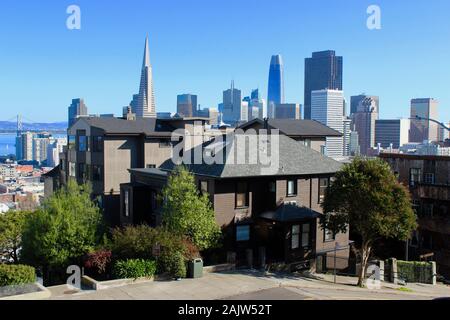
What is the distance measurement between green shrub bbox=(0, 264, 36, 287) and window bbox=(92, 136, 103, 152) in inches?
1005

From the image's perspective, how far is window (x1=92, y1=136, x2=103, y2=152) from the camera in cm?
4554

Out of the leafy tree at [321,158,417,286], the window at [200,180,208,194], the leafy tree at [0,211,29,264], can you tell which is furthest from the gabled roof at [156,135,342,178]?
the leafy tree at [0,211,29,264]

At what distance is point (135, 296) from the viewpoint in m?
19.8

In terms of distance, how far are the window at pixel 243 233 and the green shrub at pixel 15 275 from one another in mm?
13028

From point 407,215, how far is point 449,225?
19.5 meters

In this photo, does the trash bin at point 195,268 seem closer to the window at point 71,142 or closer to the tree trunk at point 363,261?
the tree trunk at point 363,261

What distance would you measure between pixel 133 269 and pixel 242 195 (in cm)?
1009

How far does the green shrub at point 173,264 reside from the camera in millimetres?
22812

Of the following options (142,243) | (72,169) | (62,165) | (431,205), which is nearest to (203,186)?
(142,243)

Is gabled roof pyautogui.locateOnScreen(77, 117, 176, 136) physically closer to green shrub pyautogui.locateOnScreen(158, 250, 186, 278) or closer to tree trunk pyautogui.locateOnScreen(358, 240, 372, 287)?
green shrub pyautogui.locateOnScreen(158, 250, 186, 278)

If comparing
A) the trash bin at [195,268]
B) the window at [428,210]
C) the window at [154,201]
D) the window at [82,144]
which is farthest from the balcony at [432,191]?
the window at [82,144]

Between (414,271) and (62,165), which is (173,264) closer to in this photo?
(414,271)
